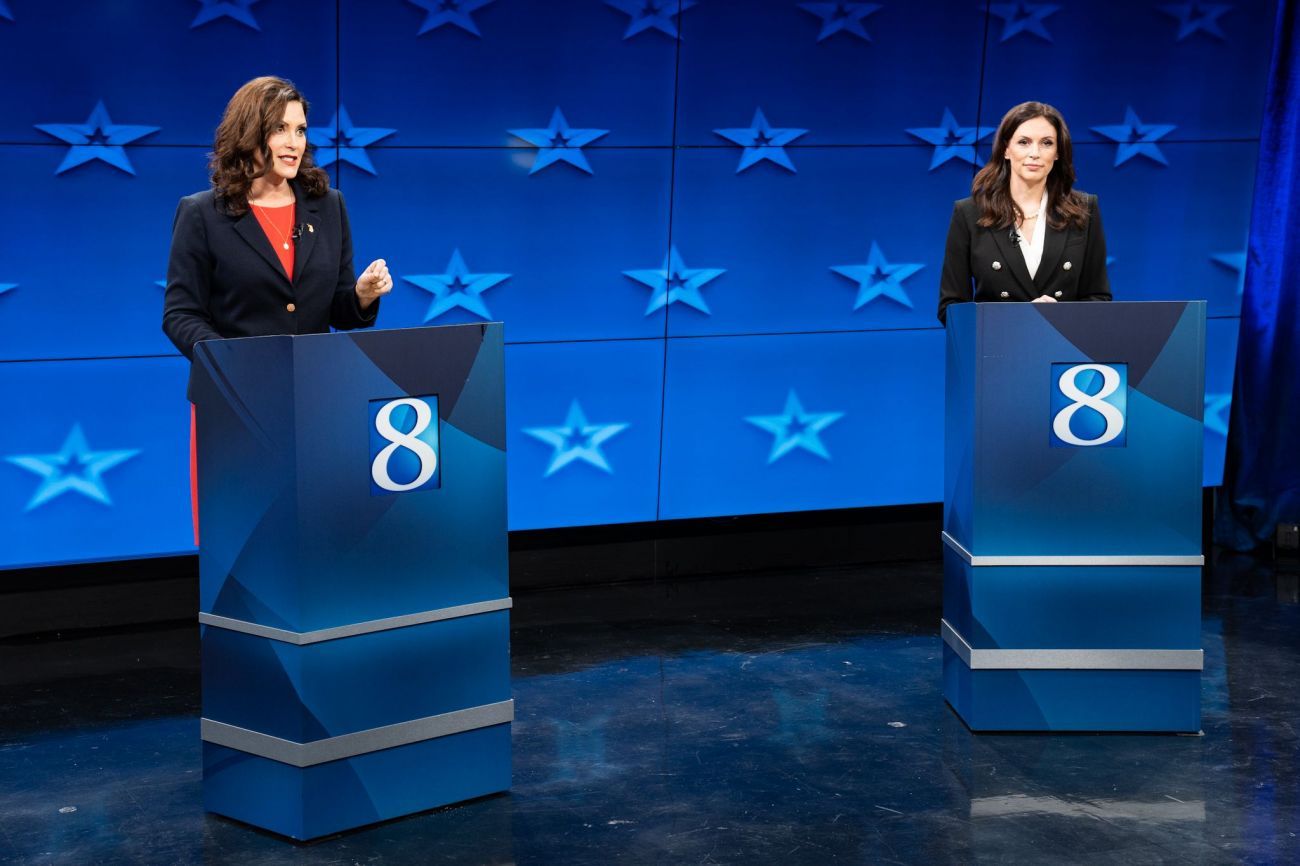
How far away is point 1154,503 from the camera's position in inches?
158

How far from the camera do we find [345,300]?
3.79m

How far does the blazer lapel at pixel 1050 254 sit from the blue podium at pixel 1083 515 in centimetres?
32

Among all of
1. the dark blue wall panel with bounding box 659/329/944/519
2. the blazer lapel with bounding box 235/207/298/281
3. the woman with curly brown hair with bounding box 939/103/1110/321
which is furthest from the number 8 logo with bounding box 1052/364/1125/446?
the dark blue wall panel with bounding box 659/329/944/519

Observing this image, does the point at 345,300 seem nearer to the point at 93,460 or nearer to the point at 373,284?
the point at 373,284

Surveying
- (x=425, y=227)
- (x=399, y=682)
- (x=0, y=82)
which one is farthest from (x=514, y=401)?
(x=399, y=682)

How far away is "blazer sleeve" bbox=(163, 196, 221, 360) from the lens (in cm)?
357

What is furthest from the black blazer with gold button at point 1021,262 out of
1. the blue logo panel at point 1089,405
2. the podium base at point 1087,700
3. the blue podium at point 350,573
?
the blue podium at point 350,573

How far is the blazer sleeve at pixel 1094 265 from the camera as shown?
169 inches

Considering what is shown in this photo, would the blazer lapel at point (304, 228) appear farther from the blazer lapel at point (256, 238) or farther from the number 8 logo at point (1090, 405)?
the number 8 logo at point (1090, 405)

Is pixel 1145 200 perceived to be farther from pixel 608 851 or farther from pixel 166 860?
pixel 166 860

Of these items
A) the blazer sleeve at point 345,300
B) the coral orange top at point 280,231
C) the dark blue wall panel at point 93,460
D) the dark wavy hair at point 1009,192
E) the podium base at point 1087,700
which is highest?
the dark wavy hair at point 1009,192

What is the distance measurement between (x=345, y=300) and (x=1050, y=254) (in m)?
1.93

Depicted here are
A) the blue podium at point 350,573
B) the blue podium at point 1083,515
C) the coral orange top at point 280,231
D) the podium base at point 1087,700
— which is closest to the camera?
the blue podium at point 350,573

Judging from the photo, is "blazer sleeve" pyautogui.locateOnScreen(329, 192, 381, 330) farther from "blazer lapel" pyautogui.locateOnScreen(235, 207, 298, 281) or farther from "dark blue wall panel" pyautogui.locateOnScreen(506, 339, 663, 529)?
"dark blue wall panel" pyautogui.locateOnScreen(506, 339, 663, 529)
